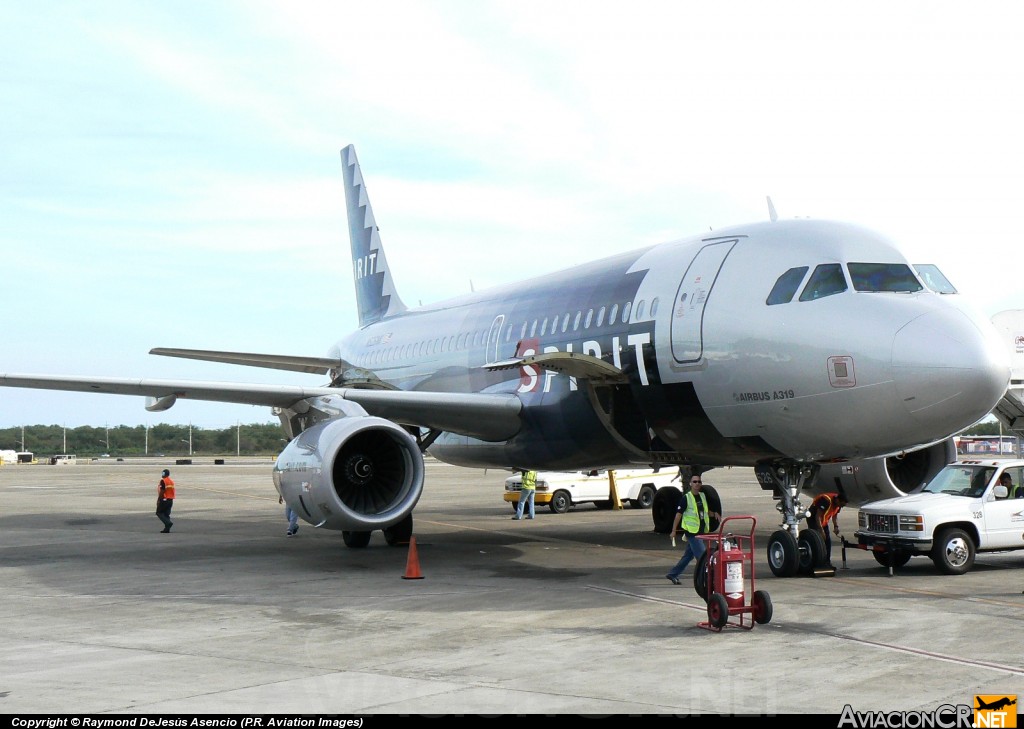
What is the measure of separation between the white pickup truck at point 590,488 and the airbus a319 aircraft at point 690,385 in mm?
8150

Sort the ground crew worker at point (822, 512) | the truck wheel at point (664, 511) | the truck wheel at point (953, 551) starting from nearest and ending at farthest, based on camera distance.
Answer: the truck wheel at point (953, 551) < the ground crew worker at point (822, 512) < the truck wheel at point (664, 511)

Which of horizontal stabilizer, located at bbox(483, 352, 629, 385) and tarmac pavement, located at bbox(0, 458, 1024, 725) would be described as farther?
horizontal stabilizer, located at bbox(483, 352, 629, 385)

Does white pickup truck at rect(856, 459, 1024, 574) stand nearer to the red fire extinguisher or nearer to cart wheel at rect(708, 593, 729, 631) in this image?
the red fire extinguisher

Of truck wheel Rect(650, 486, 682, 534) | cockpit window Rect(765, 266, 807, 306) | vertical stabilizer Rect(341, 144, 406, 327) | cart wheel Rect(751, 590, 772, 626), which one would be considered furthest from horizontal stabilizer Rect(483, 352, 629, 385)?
vertical stabilizer Rect(341, 144, 406, 327)

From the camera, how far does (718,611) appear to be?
10.1m

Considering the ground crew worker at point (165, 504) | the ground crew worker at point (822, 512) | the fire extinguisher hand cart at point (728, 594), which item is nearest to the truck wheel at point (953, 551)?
the ground crew worker at point (822, 512)

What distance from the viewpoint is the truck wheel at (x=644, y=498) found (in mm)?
30134

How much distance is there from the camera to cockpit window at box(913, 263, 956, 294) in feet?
42.3

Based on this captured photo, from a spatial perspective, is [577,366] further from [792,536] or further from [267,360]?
[267,360]

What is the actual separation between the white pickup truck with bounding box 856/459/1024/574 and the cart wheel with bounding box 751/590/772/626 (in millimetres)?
4871

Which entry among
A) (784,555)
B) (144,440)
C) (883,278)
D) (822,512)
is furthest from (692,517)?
(144,440)

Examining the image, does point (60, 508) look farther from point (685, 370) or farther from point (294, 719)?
point (294, 719)

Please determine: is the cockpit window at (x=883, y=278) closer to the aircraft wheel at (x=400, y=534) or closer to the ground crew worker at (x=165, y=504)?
the aircraft wheel at (x=400, y=534)

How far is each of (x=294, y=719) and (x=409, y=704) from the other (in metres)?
0.83
